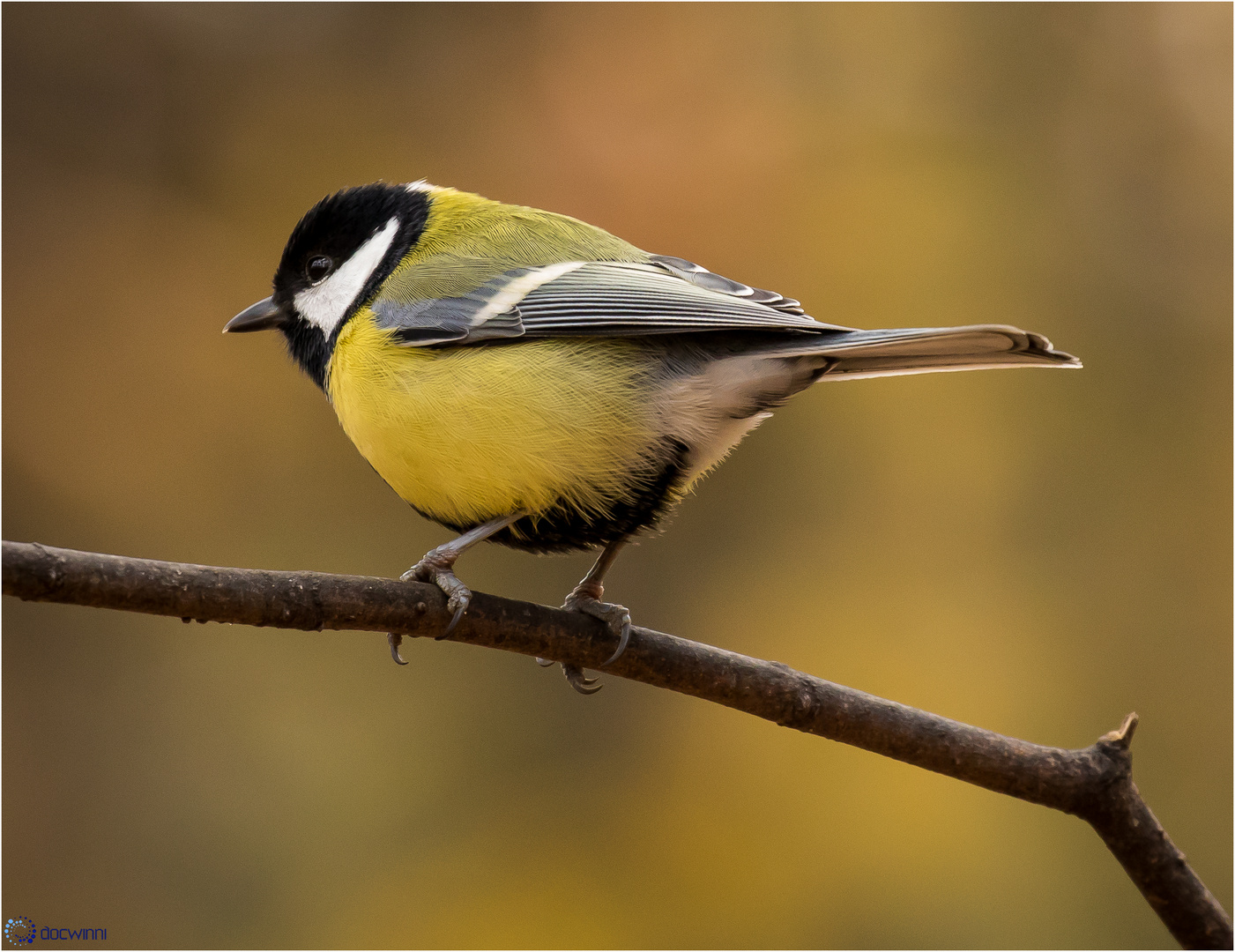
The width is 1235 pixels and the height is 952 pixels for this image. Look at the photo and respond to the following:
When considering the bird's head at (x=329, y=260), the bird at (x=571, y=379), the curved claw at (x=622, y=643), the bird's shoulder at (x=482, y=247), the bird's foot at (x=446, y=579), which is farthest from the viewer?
the bird's head at (x=329, y=260)

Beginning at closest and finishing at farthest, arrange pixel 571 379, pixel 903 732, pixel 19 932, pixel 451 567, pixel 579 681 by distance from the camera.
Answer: pixel 903 732
pixel 451 567
pixel 571 379
pixel 579 681
pixel 19 932

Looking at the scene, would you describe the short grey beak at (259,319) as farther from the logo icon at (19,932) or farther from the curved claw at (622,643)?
the logo icon at (19,932)

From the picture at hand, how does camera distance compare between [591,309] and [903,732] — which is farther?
[591,309]

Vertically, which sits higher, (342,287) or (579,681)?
(342,287)

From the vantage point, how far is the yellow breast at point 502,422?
190 cm

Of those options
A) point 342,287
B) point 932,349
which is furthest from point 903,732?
Result: point 342,287

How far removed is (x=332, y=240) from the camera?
2.35 m

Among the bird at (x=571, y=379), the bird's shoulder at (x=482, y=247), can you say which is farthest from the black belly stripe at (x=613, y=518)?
the bird's shoulder at (x=482, y=247)

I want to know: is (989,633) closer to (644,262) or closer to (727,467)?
(727,467)

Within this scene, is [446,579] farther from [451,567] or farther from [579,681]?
[579,681]

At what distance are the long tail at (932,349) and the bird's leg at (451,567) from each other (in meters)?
0.57

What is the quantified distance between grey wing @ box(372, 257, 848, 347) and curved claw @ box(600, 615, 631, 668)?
525 millimetres

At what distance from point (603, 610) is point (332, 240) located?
1.05 metres

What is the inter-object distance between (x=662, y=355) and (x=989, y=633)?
174 centimetres
